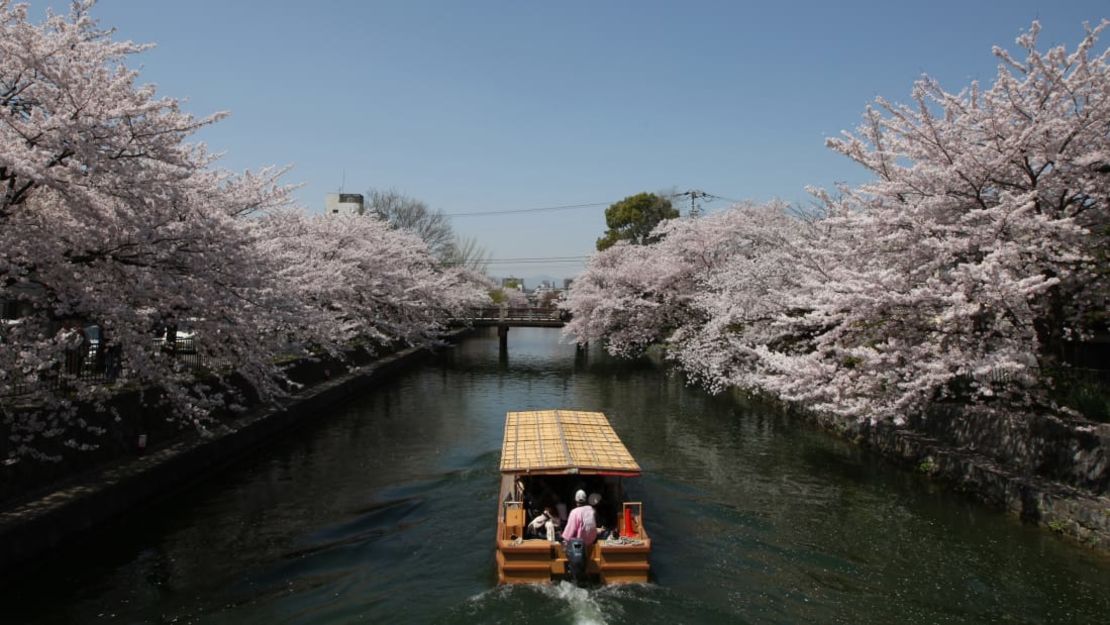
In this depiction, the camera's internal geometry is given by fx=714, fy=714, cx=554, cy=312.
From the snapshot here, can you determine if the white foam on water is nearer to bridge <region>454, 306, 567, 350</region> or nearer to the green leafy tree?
bridge <region>454, 306, 567, 350</region>

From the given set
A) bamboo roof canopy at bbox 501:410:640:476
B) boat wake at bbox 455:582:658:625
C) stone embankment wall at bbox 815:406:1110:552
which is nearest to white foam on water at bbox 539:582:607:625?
boat wake at bbox 455:582:658:625

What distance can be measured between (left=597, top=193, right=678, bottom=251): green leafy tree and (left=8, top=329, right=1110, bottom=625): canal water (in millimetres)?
51718

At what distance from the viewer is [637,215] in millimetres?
73312

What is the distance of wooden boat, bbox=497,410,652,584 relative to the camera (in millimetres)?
11273

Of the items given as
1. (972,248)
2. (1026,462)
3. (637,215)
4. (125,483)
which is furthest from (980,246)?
(637,215)

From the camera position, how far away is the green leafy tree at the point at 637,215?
7331cm

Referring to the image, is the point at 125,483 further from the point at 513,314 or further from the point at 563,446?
the point at 513,314

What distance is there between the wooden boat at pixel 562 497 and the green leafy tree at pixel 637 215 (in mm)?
57417

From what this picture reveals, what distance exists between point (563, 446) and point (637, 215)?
2393 inches

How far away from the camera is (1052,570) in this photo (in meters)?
12.2

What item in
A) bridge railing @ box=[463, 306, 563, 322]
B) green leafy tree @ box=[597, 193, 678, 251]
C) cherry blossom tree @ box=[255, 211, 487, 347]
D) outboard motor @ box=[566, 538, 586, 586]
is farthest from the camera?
green leafy tree @ box=[597, 193, 678, 251]

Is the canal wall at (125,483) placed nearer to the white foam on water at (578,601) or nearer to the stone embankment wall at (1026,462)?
the white foam on water at (578,601)

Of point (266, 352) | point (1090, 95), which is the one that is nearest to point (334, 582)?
point (266, 352)

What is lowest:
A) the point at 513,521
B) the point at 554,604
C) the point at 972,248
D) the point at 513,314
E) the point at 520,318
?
the point at 554,604
